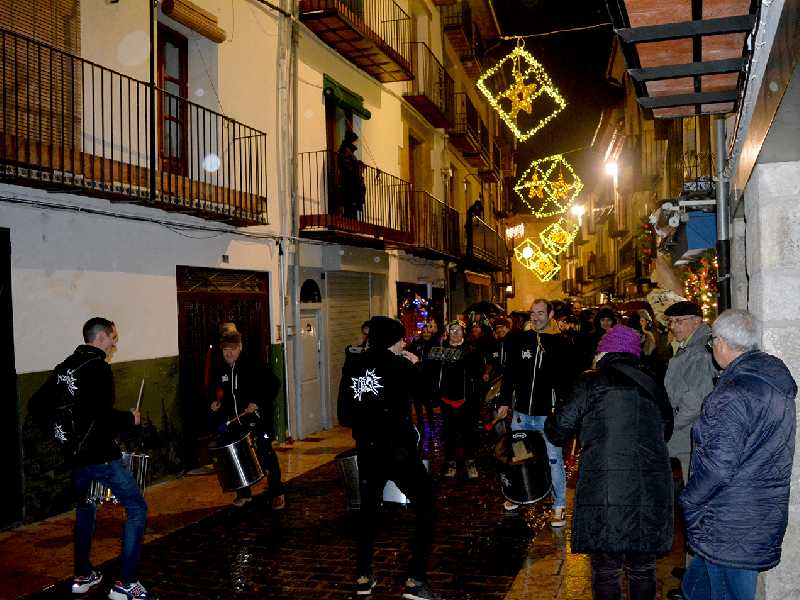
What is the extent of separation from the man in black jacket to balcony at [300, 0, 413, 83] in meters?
7.93

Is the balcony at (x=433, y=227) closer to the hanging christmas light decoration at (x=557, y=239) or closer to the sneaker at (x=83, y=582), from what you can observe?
the hanging christmas light decoration at (x=557, y=239)

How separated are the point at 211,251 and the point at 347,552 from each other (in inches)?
222

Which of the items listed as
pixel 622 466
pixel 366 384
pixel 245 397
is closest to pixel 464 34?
pixel 245 397

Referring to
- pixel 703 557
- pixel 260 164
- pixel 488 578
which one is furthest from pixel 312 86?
pixel 703 557

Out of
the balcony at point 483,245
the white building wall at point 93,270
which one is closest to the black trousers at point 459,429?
the white building wall at point 93,270

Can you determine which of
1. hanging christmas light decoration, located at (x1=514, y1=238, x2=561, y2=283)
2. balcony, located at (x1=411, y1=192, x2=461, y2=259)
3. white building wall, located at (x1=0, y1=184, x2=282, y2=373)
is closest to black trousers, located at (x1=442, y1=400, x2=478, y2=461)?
white building wall, located at (x1=0, y1=184, x2=282, y2=373)

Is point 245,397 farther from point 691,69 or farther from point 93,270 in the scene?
point 691,69

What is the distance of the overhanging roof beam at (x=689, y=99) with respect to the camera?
524 cm

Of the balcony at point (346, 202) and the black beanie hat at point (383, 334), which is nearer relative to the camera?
the black beanie hat at point (383, 334)

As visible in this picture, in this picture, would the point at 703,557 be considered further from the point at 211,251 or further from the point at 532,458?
the point at 211,251

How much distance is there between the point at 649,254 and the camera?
15156mm

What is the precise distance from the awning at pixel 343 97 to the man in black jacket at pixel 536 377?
820cm

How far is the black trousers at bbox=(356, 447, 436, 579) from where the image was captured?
17.0 ft

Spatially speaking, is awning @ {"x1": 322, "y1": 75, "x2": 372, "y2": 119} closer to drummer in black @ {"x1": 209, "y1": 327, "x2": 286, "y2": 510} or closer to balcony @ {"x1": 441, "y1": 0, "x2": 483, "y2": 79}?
drummer in black @ {"x1": 209, "y1": 327, "x2": 286, "y2": 510}
